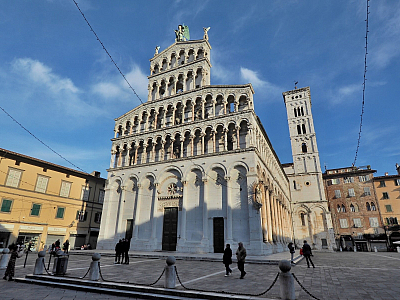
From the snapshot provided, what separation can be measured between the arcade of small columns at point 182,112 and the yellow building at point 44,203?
8.94 metres

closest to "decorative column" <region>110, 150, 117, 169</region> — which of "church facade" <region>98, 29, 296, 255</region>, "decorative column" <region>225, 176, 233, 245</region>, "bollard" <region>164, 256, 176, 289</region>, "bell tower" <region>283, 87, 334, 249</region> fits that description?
"church facade" <region>98, 29, 296, 255</region>

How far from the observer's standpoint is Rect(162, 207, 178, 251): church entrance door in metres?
22.4

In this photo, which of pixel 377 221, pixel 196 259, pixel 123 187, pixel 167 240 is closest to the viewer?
pixel 196 259

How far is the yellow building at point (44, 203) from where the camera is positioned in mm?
24703

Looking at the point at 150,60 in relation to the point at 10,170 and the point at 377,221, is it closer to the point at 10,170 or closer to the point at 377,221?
the point at 10,170

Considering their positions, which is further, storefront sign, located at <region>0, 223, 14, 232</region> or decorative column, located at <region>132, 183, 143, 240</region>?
decorative column, located at <region>132, 183, 143, 240</region>

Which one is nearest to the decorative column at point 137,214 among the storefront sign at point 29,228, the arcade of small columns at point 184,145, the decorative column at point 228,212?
the arcade of small columns at point 184,145

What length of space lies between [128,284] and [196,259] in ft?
29.6

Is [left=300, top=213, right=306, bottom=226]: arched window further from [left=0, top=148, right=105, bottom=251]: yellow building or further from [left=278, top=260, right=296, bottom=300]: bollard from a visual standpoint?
[left=278, top=260, right=296, bottom=300]: bollard

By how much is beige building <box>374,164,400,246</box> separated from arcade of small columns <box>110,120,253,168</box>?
31217 mm

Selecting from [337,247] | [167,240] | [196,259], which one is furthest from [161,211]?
[337,247]

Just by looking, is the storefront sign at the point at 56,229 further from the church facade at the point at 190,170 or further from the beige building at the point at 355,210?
the beige building at the point at 355,210

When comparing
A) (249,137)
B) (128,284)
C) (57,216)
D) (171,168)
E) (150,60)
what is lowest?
(128,284)

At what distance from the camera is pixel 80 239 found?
3119 cm
